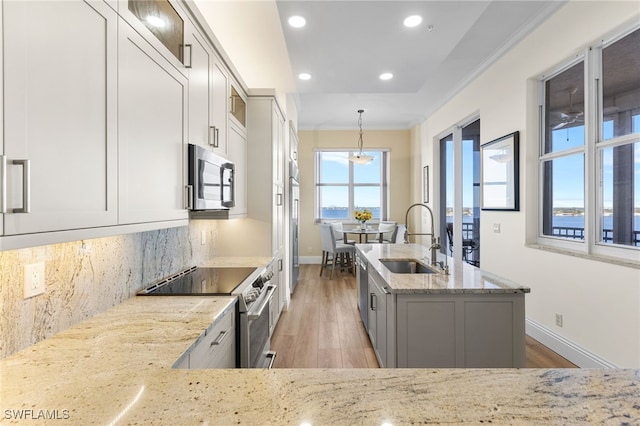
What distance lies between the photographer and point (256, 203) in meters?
3.09

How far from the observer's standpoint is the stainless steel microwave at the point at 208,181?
1.73 meters

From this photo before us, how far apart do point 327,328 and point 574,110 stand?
3.15 m

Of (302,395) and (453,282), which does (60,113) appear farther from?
(453,282)

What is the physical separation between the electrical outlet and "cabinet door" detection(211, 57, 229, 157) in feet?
3.91

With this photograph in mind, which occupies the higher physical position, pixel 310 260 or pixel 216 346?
pixel 216 346

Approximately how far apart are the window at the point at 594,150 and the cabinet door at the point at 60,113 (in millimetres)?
3156

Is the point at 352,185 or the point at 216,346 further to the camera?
the point at 352,185

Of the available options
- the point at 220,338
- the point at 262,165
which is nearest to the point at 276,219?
the point at 262,165

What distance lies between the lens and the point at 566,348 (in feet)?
8.87


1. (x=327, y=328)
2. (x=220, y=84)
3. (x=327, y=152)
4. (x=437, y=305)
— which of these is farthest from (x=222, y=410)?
(x=327, y=152)

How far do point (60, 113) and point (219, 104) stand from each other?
1.40 metres

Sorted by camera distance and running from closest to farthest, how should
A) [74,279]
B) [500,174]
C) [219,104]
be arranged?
1. [74,279]
2. [219,104]
3. [500,174]

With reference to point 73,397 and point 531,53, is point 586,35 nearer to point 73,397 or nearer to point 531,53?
point 531,53

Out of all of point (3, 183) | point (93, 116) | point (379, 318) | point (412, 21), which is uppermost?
point (412, 21)
